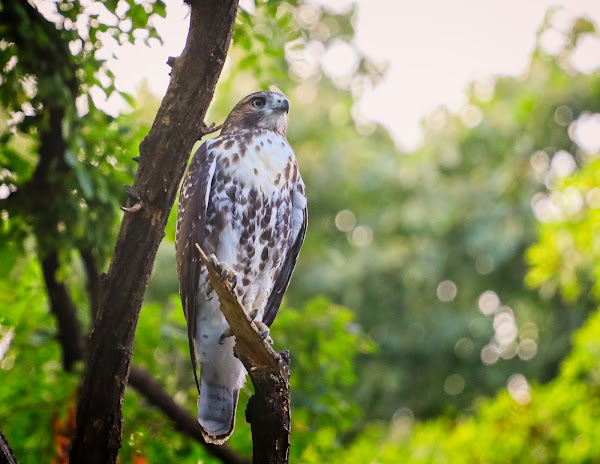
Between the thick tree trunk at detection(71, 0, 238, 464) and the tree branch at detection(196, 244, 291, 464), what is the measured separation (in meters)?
0.26

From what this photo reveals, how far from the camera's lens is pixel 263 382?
114 inches

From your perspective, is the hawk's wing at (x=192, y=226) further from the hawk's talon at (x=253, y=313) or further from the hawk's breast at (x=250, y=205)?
the hawk's talon at (x=253, y=313)

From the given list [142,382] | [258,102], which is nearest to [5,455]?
[142,382]

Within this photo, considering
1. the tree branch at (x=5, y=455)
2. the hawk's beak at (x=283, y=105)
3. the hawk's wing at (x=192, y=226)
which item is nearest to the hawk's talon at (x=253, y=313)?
the hawk's wing at (x=192, y=226)

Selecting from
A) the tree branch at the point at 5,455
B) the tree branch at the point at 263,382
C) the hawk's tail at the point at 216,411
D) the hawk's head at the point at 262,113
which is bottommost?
the tree branch at the point at 5,455

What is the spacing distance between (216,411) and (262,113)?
1.40 metres

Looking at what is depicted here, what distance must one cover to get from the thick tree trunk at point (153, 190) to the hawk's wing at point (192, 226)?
0.73 m

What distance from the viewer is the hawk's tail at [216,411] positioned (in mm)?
3512

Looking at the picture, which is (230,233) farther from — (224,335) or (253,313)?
(224,335)

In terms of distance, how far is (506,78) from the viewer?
11.4 m

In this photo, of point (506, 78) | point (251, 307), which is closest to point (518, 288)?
point (506, 78)

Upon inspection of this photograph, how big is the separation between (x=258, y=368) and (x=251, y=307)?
892 millimetres

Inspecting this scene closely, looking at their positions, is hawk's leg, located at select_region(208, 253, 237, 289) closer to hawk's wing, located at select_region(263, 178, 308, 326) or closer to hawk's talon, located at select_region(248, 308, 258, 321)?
hawk's talon, located at select_region(248, 308, 258, 321)

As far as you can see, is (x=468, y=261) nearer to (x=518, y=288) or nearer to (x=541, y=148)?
(x=518, y=288)
